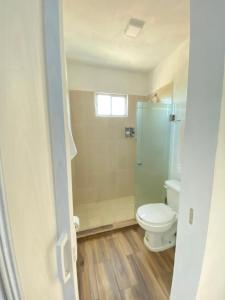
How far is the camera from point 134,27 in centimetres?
147

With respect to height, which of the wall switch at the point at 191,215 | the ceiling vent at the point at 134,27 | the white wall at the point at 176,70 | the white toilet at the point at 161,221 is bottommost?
the white toilet at the point at 161,221

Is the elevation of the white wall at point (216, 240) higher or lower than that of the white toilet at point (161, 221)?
higher

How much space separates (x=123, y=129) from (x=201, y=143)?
6.62 feet

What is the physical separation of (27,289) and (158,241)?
5.53ft

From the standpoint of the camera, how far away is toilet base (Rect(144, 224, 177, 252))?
171cm

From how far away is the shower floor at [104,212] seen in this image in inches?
86.4

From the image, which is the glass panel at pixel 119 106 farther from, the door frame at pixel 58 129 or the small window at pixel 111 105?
the door frame at pixel 58 129

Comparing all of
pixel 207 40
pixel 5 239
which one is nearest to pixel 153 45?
pixel 207 40

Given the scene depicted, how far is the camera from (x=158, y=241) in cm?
173

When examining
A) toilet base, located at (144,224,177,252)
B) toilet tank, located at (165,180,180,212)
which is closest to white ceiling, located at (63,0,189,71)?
toilet tank, located at (165,180,180,212)

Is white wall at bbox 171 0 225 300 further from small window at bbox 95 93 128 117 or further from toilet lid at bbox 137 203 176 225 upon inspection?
small window at bbox 95 93 128 117

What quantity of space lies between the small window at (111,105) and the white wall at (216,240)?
2.13 metres

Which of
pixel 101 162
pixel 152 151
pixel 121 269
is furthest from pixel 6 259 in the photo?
pixel 101 162

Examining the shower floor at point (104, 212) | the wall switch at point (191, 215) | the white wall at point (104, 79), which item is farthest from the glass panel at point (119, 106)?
the wall switch at point (191, 215)
